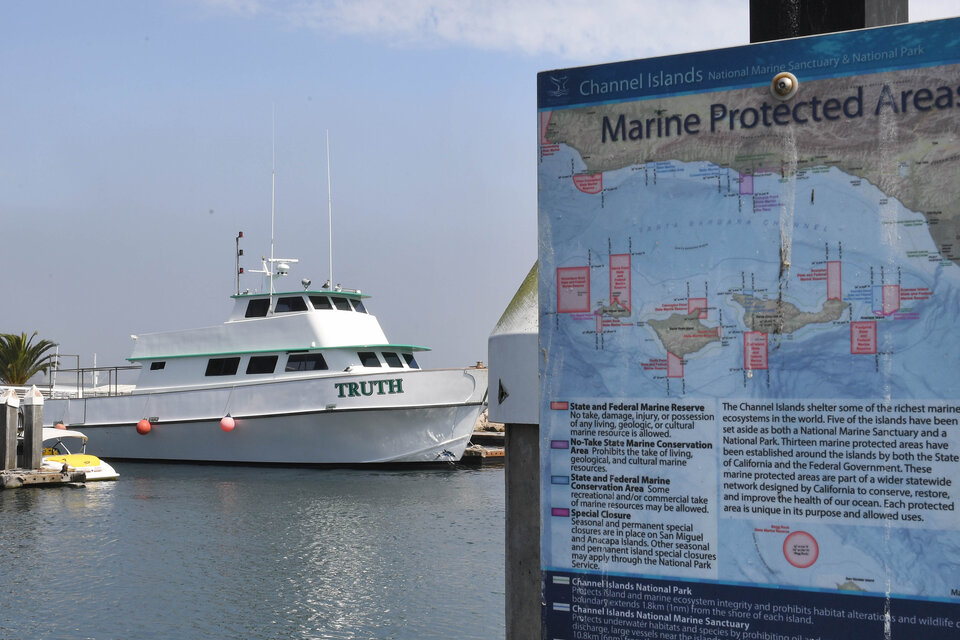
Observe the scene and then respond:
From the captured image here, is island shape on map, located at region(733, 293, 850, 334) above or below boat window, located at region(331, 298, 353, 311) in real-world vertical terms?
below

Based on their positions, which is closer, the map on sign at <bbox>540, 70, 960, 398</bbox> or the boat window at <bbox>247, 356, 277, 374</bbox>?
the map on sign at <bbox>540, 70, 960, 398</bbox>

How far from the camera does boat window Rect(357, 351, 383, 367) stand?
2628cm

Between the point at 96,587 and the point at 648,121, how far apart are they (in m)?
12.2

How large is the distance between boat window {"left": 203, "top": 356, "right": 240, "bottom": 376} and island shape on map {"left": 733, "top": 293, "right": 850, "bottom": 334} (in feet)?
83.4

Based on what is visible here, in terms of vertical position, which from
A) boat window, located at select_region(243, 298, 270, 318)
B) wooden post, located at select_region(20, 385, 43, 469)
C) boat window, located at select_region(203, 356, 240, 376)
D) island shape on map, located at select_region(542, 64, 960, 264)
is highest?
boat window, located at select_region(243, 298, 270, 318)

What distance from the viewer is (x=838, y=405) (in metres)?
2.35

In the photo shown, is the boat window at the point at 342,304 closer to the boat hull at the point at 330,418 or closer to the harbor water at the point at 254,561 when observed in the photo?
the boat hull at the point at 330,418

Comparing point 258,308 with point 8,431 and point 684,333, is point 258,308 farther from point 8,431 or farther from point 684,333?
point 684,333

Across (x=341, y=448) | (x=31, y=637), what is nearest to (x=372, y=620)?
(x=31, y=637)

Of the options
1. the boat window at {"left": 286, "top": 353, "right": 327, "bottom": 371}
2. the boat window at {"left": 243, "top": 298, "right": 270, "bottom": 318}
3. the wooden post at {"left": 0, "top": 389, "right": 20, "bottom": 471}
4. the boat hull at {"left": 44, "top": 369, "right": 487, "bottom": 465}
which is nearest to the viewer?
the wooden post at {"left": 0, "top": 389, "right": 20, "bottom": 471}

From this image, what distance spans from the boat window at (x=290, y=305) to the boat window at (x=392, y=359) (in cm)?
258

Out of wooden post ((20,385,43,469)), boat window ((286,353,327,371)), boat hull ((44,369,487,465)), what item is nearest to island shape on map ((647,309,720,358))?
boat hull ((44,369,487,465))

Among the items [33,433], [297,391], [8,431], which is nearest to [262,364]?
[297,391]

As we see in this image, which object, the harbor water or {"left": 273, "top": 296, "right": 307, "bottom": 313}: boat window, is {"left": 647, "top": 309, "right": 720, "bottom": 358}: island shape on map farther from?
{"left": 273, "top": 296, "right": 307, "bottom": 313}: boat window
